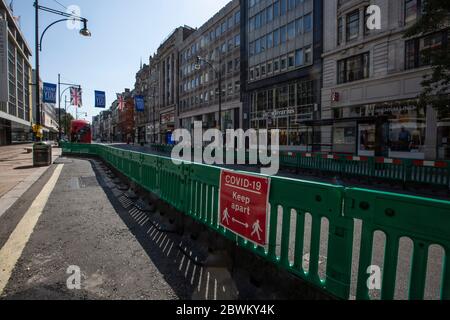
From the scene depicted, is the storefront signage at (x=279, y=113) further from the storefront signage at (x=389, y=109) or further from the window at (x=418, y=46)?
the window at (x=418, y=46)

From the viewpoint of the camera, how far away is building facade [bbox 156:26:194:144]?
5853 cm

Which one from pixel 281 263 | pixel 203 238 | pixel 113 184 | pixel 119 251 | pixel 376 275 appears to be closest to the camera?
pixel 376 275

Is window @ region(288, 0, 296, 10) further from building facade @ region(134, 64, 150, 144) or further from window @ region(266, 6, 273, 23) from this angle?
building facade @ region(134, 64, 150, 144)

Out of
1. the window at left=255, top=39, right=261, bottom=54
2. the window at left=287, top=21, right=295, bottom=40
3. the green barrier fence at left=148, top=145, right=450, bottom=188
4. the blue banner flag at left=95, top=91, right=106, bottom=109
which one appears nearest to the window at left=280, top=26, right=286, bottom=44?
the window at left=287, top=21, right=295, bottom=40

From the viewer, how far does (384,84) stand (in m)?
20.3

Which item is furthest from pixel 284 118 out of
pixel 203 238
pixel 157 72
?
pixel 157 72

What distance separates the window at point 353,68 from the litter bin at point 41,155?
22.5m

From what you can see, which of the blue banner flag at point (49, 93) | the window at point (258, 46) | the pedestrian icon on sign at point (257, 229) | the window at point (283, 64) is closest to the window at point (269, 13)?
the window at point (258, 46)

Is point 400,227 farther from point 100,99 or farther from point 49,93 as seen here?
point 100,99

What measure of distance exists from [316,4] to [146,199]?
26918mm

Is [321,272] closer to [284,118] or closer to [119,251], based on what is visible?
[119,251]

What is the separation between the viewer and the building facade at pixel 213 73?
39.3 metres

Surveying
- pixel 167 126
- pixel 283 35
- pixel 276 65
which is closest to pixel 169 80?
pixel 167 126

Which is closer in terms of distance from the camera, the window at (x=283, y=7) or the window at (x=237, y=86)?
the window at (x=283, y=7)
